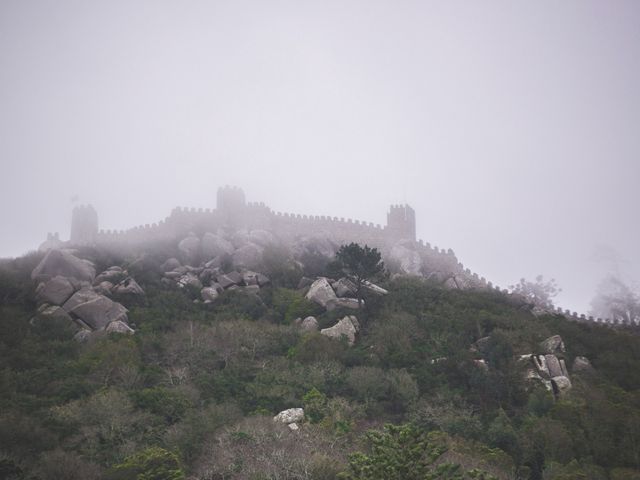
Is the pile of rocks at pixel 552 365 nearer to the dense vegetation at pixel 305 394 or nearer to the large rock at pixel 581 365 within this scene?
the large rock at pixel 581 365

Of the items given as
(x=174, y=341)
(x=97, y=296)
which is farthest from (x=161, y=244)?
(x=174, y=341)

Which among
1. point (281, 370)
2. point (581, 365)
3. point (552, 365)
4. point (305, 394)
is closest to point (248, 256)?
point (281, 370)

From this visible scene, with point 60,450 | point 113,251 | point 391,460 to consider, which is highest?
point 113,251

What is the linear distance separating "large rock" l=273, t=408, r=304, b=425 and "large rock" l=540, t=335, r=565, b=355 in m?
13.5

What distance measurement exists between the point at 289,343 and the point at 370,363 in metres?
4.57

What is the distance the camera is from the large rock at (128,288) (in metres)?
38.5

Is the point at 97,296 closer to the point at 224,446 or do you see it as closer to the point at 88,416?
the point at 88,416

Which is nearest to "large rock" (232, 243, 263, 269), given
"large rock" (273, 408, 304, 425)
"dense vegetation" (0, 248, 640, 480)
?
"dense vegetation" (0, 248, 640, 480)

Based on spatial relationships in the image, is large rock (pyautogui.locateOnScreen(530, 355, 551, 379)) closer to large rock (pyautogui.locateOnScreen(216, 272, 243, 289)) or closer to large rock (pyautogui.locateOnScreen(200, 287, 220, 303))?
large rock (pyautogui.locateOnScreen(200, 287, 220, 303))

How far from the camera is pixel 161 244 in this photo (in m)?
46.8

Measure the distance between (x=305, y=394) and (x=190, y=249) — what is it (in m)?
20.4

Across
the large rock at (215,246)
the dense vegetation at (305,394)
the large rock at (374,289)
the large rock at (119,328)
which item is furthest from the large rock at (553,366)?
the large rock at (215,246)

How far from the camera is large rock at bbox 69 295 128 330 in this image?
1377 inches

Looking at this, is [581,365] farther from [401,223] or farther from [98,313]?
[98,313]
